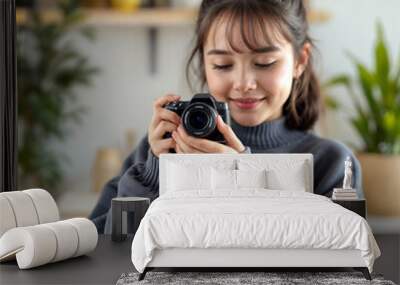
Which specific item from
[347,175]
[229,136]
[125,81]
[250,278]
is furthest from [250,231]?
[125,81]

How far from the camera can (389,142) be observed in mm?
5504

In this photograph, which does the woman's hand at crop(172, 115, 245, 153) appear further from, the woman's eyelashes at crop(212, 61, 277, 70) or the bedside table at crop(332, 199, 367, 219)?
the bedside table at crop(332, 199, 367, 219)

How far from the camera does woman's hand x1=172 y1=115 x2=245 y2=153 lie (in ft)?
A: 10.5

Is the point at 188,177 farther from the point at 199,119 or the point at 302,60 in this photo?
the point at 302,60

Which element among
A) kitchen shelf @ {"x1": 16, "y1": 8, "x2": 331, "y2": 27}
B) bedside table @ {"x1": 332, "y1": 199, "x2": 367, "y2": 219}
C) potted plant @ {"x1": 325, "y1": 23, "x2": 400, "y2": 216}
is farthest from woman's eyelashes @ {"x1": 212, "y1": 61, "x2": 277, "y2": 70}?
potted plant @ {"x1": 325, "y1": 23, "x2": 400, "y2": 216}

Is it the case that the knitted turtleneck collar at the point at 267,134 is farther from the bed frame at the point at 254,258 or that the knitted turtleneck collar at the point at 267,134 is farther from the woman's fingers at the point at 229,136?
the bed frame at the point at 254,258

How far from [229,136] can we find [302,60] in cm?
46

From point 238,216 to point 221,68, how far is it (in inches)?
36.4

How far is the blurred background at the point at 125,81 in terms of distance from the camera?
5344mm

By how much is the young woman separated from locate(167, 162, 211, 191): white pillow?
0.13m

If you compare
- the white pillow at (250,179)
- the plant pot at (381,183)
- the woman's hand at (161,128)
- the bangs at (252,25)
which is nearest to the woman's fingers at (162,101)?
the woman's hand at (161,128)

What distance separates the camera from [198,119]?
327 cm

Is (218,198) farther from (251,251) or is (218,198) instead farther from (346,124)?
(346,124)

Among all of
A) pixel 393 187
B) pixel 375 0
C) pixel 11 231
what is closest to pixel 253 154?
pixel 11 231
